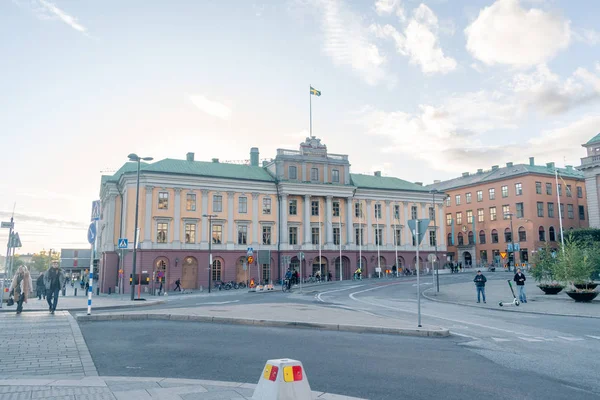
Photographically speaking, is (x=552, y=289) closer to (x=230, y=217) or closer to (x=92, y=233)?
(x=92, y=233)

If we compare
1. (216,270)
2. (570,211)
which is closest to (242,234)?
(216,270)

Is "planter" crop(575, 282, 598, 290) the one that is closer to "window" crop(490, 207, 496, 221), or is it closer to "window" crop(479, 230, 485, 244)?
"window" crop(490, 207, 496, 221)

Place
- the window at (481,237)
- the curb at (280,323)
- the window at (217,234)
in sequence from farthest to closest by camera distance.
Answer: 1. the window at (481,237)
2. the window at (217,234)
3. the curb at (280,323)

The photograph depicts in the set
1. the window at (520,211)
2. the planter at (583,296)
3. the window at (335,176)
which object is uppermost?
the window at (335,176)

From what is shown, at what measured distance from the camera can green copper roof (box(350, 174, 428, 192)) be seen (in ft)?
218

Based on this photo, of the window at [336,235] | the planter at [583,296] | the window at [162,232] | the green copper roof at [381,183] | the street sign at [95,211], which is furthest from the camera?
the green copper roof at [381,183]

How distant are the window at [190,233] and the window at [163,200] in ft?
10.7

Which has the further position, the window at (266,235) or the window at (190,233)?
the window at (266,235)

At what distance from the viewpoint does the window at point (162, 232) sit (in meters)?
51.9

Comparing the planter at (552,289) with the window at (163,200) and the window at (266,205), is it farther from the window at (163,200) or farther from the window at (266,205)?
the window at (163,200)

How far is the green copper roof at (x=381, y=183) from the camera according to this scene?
218ft

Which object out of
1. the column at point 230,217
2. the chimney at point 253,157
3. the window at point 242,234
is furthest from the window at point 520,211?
the column at point 230,217

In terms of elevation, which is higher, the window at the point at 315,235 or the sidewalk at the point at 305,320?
the window at the point at 315,235

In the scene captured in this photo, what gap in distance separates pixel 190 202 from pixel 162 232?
472 cm
